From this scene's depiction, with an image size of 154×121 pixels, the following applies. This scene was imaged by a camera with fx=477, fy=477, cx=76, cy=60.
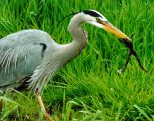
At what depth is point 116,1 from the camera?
5.19m

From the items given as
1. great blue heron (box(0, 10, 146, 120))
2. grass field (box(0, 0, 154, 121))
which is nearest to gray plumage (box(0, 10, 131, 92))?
great blue heron (box(0, 10, 146, 120))

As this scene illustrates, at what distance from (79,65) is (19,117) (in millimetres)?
797

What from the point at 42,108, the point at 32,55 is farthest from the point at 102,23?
the point at 42,108

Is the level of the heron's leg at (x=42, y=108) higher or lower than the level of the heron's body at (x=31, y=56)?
lower

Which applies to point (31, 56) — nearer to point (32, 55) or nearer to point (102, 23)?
point (32, 55)

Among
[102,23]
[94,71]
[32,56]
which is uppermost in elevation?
[102,23]

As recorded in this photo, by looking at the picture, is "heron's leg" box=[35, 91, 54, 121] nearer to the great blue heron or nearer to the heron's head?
the great blue heron

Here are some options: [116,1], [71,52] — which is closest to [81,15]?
[71,52]

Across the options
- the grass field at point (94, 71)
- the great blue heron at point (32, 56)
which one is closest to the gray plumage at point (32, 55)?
the great blue heron at point (32, 56)

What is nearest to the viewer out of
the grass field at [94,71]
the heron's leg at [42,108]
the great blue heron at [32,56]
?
the grass field at [94,71]

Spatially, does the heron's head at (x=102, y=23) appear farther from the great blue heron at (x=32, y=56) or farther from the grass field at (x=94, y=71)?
the grass field at (x=94, y=71)

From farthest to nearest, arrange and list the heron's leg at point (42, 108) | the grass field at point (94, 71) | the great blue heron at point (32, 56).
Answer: the great blue heron at point (32, 56)
the heron's leg at point (42, 108)
the grass field at point (94, 71)

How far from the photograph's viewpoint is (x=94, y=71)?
4.46m

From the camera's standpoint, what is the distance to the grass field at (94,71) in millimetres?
3775
